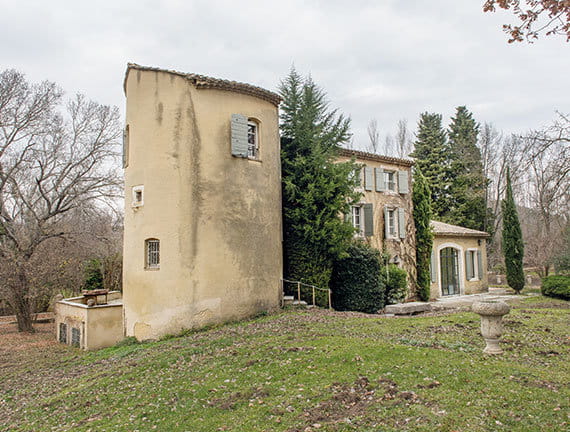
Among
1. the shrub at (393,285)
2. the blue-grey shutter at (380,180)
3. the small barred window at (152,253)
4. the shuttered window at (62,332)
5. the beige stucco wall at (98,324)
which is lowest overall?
the shuttered window at (62,332)

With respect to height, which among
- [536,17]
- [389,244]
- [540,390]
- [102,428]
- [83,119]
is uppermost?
[83,119]

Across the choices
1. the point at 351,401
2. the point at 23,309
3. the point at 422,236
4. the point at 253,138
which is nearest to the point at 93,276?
the point at 23,309

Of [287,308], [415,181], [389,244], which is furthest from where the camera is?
[415,181]

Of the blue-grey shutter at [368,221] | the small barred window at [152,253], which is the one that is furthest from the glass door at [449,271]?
the small barred window at [152,253]

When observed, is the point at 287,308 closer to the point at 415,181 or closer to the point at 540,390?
the point at 540,390

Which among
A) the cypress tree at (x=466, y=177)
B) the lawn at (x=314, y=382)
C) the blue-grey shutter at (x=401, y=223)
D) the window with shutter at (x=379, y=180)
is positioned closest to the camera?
the lawn at (x=314, y=382)

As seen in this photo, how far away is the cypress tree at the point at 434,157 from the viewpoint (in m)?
37.2

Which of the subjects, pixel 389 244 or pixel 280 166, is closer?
pixel 280 166

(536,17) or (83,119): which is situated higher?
(83,119)

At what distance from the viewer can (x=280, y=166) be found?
1678cm

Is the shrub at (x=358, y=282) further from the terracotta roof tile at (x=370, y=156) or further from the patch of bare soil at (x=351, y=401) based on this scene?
the patch of bare soil at (x=351, y=401)

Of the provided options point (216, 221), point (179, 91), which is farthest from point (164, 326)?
point (179, 91)

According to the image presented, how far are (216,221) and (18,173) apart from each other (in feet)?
43.5

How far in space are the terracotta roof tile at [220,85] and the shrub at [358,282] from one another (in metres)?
7.11
